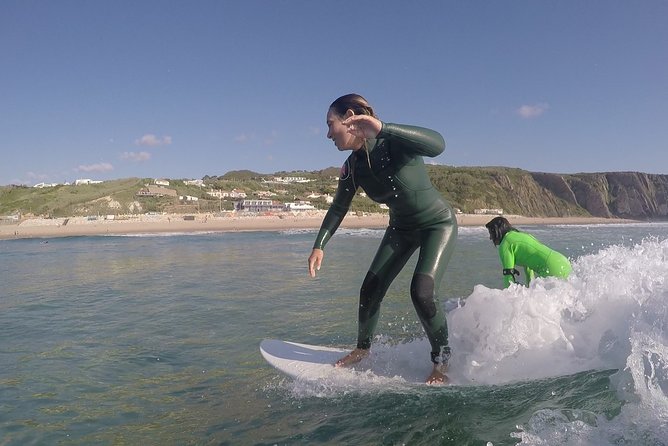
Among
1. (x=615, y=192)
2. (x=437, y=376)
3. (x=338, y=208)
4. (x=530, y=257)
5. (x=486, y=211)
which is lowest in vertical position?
(x=437, y=376)

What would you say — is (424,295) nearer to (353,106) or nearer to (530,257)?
(353,106)

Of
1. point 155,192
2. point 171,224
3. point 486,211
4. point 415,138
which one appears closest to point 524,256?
point 415,138

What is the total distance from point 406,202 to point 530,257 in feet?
7.76

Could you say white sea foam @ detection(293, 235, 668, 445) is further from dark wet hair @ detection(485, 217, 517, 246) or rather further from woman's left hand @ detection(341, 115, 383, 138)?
woman's left hand @ detection(341, 115, 383, 138)

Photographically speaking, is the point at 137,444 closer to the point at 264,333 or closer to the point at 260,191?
the point at 264,333

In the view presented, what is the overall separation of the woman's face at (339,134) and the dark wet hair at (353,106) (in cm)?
5

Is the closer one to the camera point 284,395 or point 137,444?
point 137,444

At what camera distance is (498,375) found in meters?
3.81

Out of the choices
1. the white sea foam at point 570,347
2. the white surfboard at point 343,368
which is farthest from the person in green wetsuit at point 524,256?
the white surfboard at point 343,368

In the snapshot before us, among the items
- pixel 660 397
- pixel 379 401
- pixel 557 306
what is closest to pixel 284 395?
pixel 379 401

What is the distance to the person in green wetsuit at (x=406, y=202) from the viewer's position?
3.97 m

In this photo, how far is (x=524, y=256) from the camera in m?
5.77

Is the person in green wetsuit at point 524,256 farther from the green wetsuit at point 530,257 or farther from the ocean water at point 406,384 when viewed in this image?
the ocean water at point 406,384

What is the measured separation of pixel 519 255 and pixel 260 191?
346 feet
